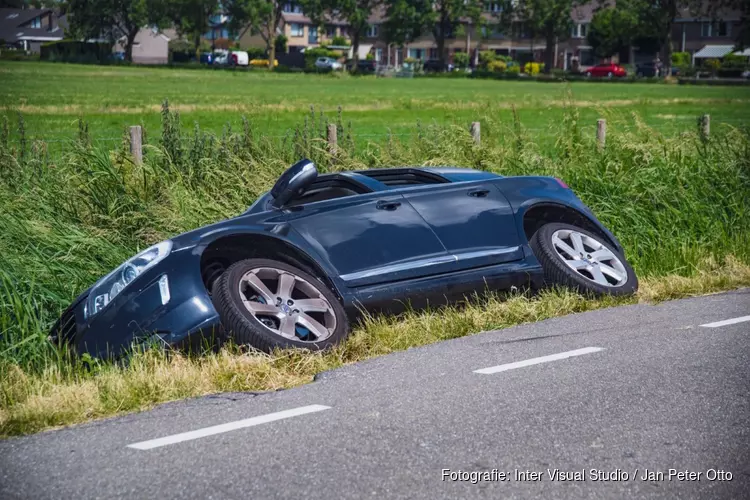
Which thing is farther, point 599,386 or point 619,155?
point 619,155

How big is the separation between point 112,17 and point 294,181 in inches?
3781

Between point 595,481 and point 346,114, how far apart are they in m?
39.4

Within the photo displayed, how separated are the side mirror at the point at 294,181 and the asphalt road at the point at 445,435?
132 cm

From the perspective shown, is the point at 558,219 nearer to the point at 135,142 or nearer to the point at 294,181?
the point at 294,181

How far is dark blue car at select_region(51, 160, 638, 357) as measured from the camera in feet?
20.8

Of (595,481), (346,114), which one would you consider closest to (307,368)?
(595,481)

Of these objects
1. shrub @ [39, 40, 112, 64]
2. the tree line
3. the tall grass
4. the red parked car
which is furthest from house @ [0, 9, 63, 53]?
the tall grass

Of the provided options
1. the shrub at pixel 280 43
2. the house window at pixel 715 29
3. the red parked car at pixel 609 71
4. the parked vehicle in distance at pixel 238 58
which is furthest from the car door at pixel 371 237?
the shrub at pixel 280 43

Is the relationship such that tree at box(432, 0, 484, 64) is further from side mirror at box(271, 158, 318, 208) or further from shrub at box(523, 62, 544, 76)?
side mirror at box(271, 158, 318, 208)

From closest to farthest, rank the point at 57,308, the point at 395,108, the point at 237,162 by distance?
the point at 57,308
the point at 237,162
the point at 395,108

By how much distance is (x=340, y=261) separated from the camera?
6.94 meters

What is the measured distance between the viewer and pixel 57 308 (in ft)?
27.9

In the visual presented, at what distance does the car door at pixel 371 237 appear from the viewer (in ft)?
22.8

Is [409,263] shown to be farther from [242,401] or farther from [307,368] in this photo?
[242,401]
